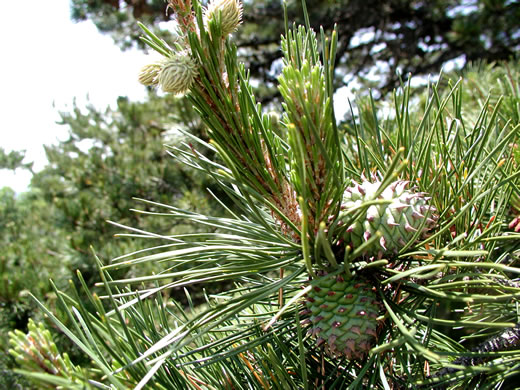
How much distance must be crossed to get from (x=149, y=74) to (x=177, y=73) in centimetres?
6

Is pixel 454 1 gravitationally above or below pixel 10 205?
above

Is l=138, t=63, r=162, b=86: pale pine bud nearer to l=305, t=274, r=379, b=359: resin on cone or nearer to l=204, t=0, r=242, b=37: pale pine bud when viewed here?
l=204, t=0, r=242, b=37: pale pine bud

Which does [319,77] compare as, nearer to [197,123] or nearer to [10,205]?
[197,123]

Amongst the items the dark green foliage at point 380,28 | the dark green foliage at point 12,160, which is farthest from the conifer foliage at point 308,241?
the dark green foliage at point 12,160

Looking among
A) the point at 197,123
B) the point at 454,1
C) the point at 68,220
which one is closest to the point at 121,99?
the point at 68,220

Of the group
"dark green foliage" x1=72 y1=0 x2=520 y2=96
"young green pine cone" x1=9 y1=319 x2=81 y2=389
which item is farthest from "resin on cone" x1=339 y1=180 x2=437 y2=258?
"dark green foliage" x1=72 y1=0 x2=520 y2=96

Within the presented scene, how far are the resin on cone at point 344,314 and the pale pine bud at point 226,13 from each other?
0.74ft

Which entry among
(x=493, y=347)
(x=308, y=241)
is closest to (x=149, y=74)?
(x=308, y=241)

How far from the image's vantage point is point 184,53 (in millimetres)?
328

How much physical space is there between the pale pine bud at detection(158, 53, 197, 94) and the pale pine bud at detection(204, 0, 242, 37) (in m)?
0.04

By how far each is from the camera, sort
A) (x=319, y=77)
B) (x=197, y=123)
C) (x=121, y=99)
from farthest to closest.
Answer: (x=121, y=99) → (x=197, y=123) → (x=319, y=77)

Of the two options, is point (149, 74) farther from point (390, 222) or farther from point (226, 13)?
point (390, 222)

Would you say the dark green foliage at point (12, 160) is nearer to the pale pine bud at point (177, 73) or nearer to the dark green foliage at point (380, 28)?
the dark green foliage at point (380, 28)

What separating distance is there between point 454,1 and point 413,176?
10.5 feet
